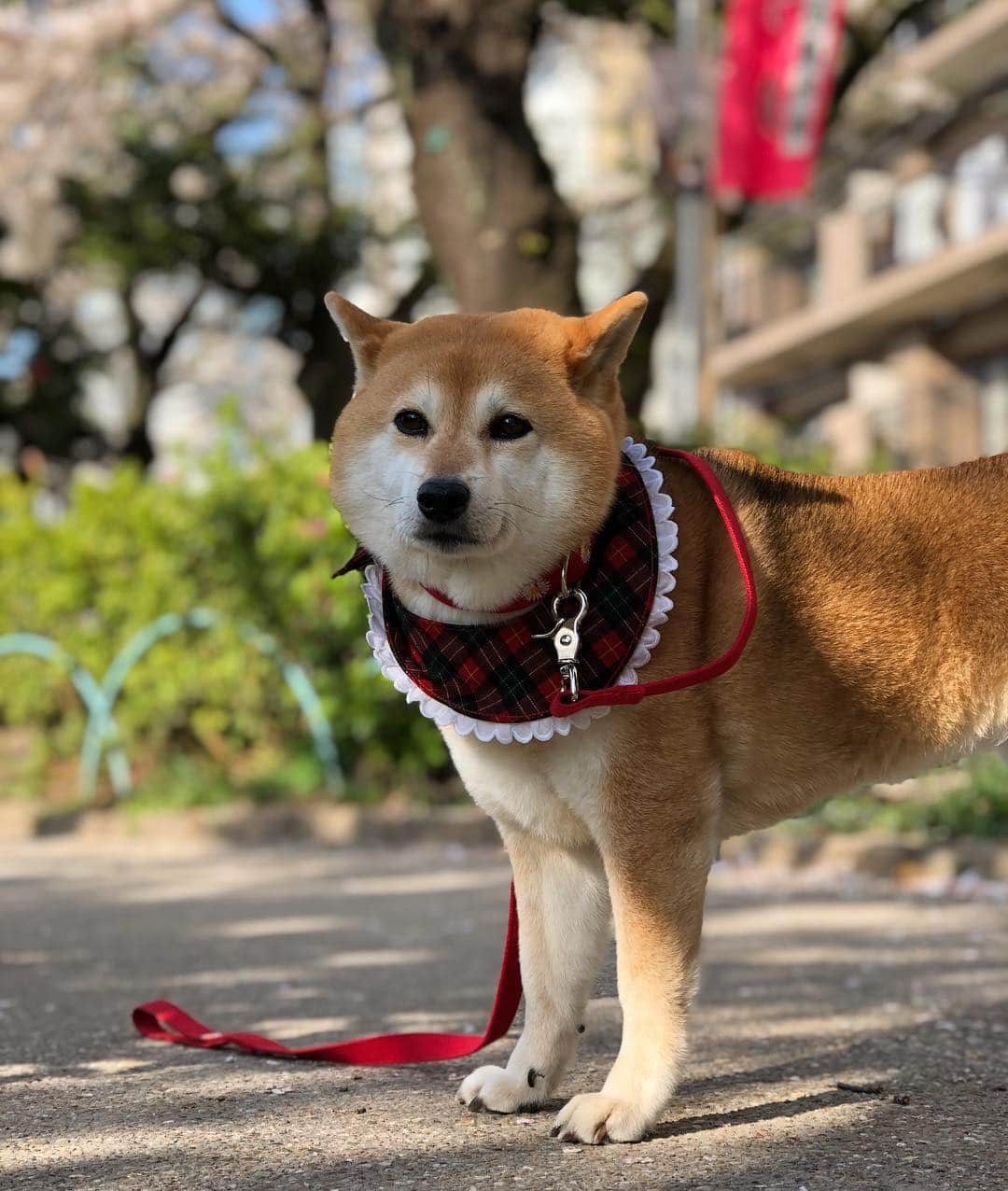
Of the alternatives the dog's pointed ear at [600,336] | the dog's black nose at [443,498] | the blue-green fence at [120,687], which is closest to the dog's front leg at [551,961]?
the dog's black nose at [443,498]

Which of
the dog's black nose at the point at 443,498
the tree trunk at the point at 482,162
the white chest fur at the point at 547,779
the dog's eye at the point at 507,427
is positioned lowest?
the white chest fur at the point at 547,779

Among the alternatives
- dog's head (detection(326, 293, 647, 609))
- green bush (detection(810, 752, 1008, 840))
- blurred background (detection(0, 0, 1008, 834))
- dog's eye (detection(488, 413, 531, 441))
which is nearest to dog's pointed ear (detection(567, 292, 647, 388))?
dog's head (detection(326, 293, 647, 609))

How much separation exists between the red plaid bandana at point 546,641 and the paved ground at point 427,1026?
0.76 m

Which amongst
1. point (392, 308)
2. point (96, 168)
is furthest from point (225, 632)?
point (96, 168)

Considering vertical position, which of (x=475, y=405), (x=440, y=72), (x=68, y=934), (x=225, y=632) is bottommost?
(x=68, y=934)

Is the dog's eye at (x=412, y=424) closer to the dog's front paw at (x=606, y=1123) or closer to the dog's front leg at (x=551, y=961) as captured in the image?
the dog's front leg at (x=551, y=961)

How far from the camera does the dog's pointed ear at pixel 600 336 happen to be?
2.94 meters

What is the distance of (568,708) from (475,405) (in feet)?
2.01

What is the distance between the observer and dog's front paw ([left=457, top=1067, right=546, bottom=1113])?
314 centimetres

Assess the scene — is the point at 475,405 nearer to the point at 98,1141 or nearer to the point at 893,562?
the point at 893,562

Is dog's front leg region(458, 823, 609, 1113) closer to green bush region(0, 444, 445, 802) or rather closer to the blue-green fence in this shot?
green bush region(0, 444, 445, 802)

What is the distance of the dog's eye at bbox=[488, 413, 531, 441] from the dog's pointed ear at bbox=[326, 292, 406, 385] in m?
0.34

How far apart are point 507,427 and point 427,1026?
195cm

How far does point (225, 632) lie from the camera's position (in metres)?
8.98
